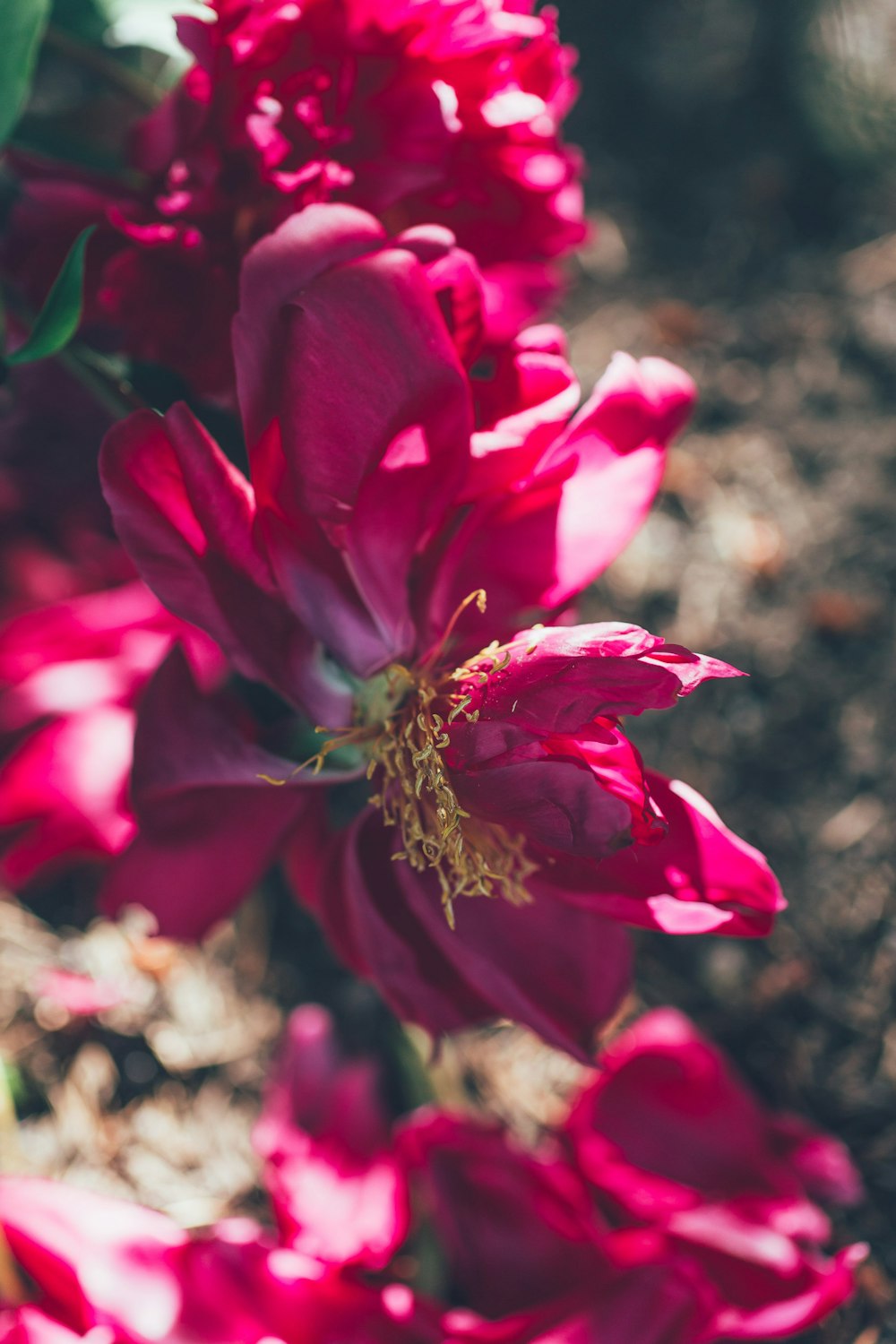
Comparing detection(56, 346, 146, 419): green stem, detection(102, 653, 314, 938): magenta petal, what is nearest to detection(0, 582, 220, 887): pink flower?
detection(102, 653, 314, 938): magenta petal

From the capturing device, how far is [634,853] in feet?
1.51

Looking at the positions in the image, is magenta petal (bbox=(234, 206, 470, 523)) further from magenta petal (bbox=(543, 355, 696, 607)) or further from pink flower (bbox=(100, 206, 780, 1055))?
magenta petal (bbox=(543, 355, 696, 607))

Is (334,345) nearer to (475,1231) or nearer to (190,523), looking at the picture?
(190,523)

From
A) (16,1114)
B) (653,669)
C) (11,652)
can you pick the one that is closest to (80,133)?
(11,652)

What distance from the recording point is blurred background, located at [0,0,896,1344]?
2.75 ft

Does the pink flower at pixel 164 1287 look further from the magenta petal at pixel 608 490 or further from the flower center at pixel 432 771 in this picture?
the magenta petal at pixel 608 490

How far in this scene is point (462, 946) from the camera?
522 millimetres

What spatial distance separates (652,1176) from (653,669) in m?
0.47

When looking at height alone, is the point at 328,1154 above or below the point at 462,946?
below

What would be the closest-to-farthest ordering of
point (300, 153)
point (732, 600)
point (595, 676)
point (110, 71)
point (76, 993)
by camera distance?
point (595, 676)
point (300, 153)
point (110, 71)
point (76, 993)
point (732, 600)

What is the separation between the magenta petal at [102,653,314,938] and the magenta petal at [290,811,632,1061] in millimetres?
53

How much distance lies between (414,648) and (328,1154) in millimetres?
442

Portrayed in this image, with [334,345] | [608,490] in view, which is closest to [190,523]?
[334,345]

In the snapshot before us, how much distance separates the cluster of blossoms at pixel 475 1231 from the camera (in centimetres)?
54
